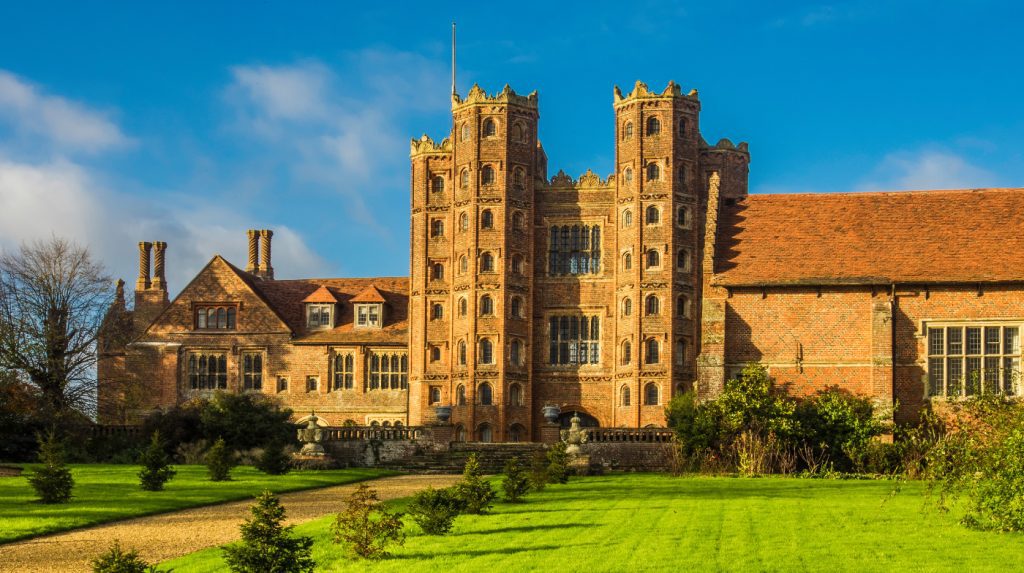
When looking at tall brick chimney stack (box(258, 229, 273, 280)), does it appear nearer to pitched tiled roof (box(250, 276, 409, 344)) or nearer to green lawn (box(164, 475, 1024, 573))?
pitched tiled roof (box(250, 276, 409, 344))

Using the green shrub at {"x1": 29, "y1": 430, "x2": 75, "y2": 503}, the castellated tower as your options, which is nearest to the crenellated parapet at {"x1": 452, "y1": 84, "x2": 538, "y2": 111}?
the castellated tower

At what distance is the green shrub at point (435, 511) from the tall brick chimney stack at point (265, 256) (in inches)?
2034

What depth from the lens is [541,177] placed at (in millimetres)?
60312

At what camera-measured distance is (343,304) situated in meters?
64.1

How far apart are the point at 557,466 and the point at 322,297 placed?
107 feet

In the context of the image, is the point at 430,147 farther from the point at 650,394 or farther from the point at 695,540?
the point at 695,540

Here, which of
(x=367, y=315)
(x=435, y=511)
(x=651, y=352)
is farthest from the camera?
(x=367, y=315)

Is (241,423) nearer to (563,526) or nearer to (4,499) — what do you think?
(4,499)

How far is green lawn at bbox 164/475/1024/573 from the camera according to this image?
1641 centimetres

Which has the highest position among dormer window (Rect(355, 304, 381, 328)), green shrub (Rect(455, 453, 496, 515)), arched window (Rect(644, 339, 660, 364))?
dormer window (Rect(355, 304, 381, 328))

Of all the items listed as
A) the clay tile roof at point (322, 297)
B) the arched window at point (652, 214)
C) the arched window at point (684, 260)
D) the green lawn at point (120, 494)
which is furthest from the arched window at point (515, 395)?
the green lawn at point (120, 494)

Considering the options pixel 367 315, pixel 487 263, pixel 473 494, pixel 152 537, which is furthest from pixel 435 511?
pixel 367 315

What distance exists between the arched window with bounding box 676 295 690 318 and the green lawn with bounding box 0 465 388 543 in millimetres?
19881

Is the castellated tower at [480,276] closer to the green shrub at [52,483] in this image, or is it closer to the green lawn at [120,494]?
the green lawn at [120,494]
